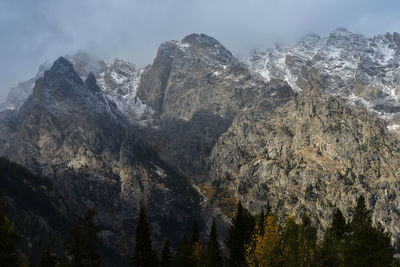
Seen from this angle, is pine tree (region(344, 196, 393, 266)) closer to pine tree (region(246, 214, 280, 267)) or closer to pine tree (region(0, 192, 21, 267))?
pine tree (region(246, 214, 280, 267))

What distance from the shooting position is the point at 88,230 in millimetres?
46719

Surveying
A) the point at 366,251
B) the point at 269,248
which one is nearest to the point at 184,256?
the point at 269,248

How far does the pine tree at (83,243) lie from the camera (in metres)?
45.7

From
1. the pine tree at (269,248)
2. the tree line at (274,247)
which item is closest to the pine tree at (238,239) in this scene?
the tree line at (274,247)

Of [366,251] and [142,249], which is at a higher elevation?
[366,251]

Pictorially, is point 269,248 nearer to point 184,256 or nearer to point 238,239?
point 238,239

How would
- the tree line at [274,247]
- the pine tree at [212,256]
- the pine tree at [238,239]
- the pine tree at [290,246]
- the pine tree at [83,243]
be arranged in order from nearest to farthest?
the tree line at [274,247] → the pine tree at [83,243] → the pine tree at [290,246] → the pine tree at [212,256] → the pine tree at [238,239]

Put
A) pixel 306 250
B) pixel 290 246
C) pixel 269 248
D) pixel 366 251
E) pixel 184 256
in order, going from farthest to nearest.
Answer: pixel 184 256, pixel 306 250, pixel 290 246, pixel 269 248, pixel 366 251

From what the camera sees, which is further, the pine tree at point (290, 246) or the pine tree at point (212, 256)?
the pine tree at point (212, 256)

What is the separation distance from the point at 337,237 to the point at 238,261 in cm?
1853

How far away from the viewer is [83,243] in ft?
153

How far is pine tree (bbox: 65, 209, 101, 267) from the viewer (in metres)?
45.7

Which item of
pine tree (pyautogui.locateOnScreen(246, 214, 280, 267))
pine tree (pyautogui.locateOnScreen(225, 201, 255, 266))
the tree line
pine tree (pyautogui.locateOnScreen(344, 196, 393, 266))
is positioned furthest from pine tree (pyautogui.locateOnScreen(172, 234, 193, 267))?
pine tree (pyautogui.locateOnScreen(344, 196, 393, 266))

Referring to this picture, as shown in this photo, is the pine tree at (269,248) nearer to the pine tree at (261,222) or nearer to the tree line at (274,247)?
the tree line at (274,247)
